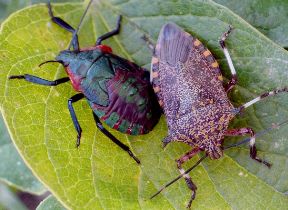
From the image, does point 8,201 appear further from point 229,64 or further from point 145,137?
point 229,64

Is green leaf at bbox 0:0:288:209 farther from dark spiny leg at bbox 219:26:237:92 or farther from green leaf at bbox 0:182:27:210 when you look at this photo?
green leaf at bbox 0:182:27:210

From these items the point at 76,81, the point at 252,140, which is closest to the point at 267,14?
the point at 252,140

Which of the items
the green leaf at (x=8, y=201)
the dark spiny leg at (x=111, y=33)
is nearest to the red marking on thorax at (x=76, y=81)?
the dark spiny leg at (x=111, y=33)

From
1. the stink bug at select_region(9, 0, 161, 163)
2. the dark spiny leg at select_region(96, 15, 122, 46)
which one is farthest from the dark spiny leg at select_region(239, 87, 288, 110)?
the dark spiny leg at select_region(96, 15, 122, 46)

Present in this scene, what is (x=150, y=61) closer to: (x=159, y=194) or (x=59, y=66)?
(x=59, y=66)

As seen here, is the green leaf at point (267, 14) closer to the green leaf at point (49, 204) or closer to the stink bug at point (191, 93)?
the stink bug at point (191, 93)

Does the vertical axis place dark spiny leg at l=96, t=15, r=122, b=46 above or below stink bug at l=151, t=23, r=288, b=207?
above

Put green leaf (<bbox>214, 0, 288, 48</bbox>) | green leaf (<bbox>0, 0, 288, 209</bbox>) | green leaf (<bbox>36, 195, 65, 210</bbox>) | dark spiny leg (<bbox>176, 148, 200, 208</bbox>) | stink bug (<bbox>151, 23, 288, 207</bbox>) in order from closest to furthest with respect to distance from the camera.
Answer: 1. green leaf (<bbox>0, 0, 288, 209</bbox>)
2. dark spiny leg (<bbox>176, 148, 200, 208</bbox>)
3. stink bug (<bbox>151, 23, 288, 207</bbox>)
4. green leaf (<bbox>214, 0, 288, 48</bbox>)
5. green leaf (<bbox>36, 195, 65, 210</bbox>)
